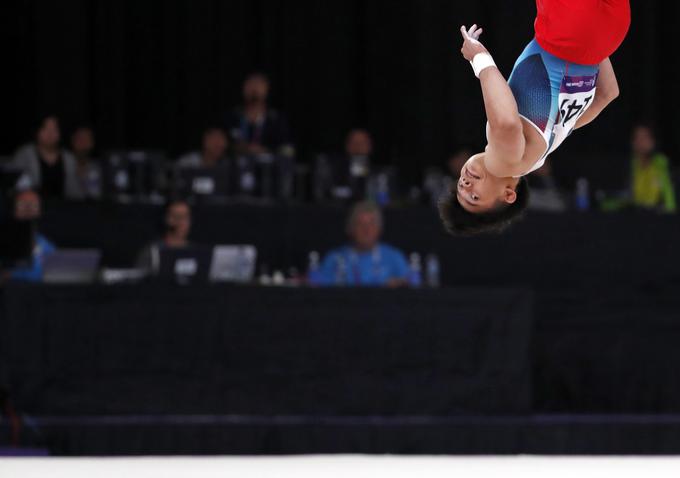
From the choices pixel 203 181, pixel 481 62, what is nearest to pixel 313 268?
pixel 203 181

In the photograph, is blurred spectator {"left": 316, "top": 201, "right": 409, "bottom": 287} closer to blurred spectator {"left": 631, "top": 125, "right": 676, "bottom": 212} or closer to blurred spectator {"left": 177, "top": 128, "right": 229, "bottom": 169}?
blurred spectator {"left": 177, "top": 128, "right": 229, "bottom": 169}

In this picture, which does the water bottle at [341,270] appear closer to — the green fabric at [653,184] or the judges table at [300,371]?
the judges table at [300,371]

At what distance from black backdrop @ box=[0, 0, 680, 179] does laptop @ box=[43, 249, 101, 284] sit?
3.98 metres

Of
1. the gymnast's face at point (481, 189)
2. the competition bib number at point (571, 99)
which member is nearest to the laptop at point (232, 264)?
the gymnast's face at point (481, 189)

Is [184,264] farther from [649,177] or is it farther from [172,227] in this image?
[649,177]

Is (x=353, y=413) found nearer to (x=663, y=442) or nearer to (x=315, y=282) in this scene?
(x=315, y=282)

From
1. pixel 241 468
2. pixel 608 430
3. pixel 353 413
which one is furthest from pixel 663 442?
pixel 241 468

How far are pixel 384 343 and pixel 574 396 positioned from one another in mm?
1406

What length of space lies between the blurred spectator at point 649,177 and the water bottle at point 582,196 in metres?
0.34

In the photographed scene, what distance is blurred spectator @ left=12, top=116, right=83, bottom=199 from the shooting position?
29.5 ft

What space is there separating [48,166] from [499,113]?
18.4 feet

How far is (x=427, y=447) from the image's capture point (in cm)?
727

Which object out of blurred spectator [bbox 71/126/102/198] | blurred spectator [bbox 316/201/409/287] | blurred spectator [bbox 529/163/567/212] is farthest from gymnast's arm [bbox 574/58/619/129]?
blurred spectator [bbox 71/126/102/198]

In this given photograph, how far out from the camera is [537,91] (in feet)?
14.1
